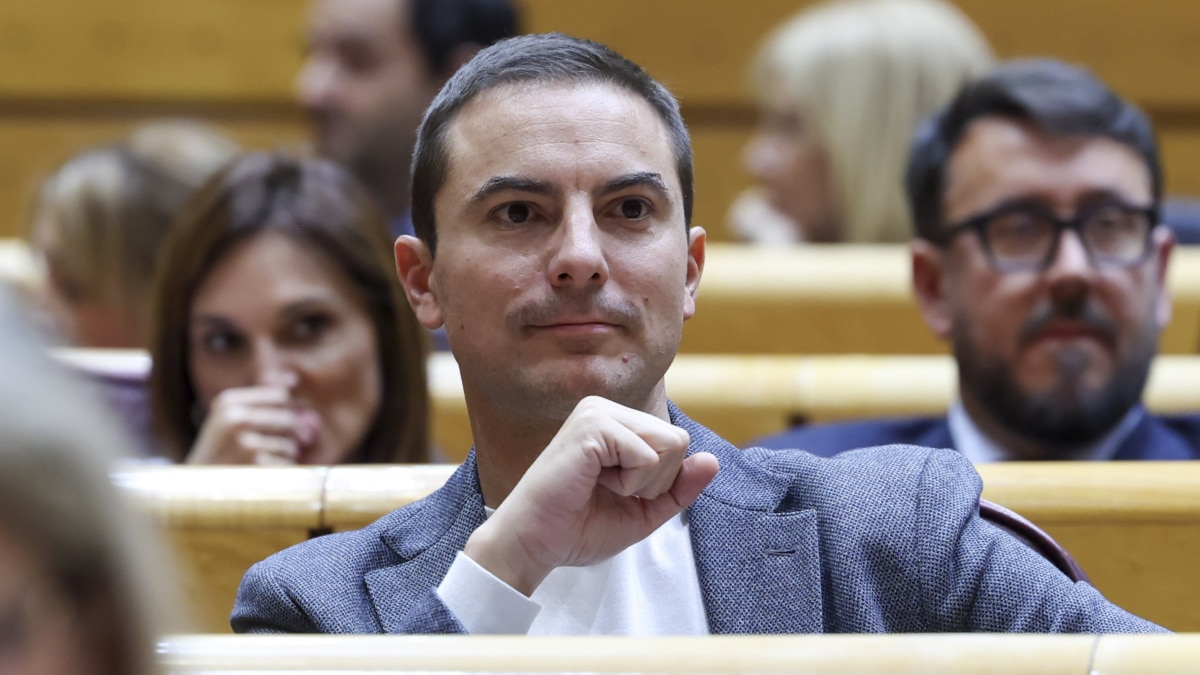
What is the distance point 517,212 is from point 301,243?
0.96m

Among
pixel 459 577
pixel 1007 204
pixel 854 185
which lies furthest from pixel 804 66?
pixel 459 577

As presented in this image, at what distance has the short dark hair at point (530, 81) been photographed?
1.31m

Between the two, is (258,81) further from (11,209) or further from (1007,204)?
(1007,204)

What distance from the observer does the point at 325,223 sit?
218cm

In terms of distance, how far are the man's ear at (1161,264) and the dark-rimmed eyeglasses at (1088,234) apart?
0.02 metres

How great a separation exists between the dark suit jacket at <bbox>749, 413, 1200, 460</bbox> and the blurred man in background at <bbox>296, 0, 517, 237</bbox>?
1357 millimetres

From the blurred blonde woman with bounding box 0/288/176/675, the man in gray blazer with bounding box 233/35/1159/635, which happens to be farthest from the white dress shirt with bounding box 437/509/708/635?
the blurred blonde woman with bounding box 0/288/176/675

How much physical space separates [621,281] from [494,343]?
0.12 metres

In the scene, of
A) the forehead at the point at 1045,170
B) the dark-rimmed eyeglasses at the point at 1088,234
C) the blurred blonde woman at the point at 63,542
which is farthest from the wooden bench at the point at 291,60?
the blurred blonde woman at the point at 63,542

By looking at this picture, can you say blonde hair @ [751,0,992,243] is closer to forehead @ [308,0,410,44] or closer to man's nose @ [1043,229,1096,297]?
forehead @ [308,0,410,44]

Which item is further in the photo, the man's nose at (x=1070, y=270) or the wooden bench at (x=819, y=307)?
the wooden bench at (x=819, y=307)

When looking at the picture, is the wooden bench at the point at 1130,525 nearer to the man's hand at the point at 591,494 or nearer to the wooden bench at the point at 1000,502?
the wooden bench at the point at 1000,502

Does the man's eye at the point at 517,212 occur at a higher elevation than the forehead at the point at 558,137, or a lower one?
lower

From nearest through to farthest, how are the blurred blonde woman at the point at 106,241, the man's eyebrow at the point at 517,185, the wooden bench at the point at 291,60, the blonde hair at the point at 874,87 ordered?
1. the man's eyebrow at the point at 517,185
2. the blurred blonde woman at the point at 106,241
3. the blonde hair at the point at 874,87
4. the wooden bench at the point at 291,60
